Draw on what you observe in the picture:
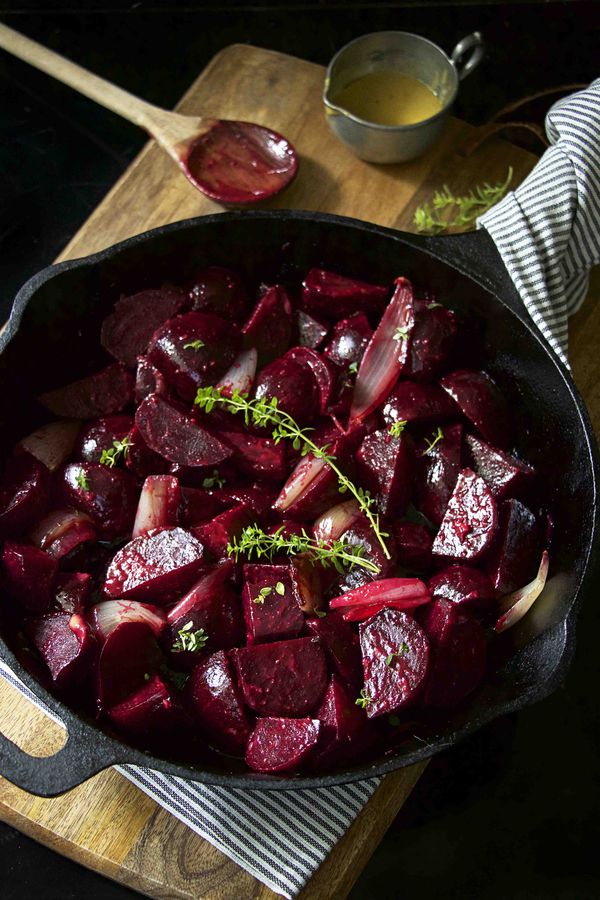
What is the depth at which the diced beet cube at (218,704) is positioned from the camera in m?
2.23

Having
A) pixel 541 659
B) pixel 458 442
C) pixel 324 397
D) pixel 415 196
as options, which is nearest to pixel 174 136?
pixel 415 196

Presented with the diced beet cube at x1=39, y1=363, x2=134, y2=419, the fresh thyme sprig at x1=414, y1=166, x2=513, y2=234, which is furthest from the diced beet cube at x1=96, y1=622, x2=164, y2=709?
the fresh thyme sprig at x1=414, y1=166, x2=513, y2=234

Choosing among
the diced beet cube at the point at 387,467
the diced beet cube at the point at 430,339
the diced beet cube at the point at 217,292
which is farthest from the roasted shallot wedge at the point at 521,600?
the diced beet cube at the point at 217,292

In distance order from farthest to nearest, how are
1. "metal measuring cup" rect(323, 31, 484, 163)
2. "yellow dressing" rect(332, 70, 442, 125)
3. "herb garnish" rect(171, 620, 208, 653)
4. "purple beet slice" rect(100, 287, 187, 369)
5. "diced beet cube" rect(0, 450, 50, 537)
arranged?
"yellow dressing" rect(332, 70, 442, 125) → "metal measuring cup" rect(323, 31, 484, 163) → "purple beet slice" rect(100, 287, 187, 369) → "diced beet cube" rect(0, 450, 50, 537) → "herb garnish" rect(171, 620, 208, 653)

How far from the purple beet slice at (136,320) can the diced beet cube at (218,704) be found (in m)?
0.93

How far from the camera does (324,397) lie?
8.55 ft

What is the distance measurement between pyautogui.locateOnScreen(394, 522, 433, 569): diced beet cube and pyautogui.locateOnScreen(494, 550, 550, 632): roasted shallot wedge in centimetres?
23

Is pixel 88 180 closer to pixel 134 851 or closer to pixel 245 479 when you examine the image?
pixel 245 479

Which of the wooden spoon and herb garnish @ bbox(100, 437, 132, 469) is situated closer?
herb garnish @ bbox(100, 437, 132, 469)

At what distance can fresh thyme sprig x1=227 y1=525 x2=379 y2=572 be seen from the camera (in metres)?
2.33

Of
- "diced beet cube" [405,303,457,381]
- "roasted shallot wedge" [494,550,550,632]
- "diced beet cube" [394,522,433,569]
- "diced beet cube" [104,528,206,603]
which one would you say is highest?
"diced beet cube" [104,528,206,603]

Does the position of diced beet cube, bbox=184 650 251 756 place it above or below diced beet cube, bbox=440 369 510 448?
above

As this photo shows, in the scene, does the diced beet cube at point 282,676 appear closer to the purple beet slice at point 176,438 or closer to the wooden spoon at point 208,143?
the purple beet slice at point 176,438

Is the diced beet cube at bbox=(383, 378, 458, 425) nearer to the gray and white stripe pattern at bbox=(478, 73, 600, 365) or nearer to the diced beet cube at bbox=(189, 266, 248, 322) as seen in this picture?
the gray and white stripe pattern at bbox=(478, 73, 600, 365)
